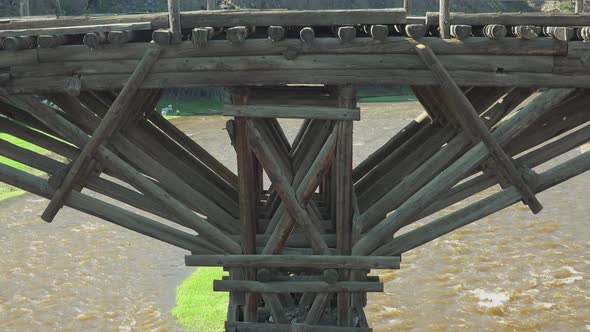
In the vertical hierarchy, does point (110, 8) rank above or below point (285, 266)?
above

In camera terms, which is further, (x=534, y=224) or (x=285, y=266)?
(x=534, y=224)

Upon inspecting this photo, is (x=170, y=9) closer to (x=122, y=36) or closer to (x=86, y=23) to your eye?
(x=122, y=36)

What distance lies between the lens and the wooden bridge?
6.54 metres

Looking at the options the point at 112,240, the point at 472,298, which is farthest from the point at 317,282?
the point at 112,240

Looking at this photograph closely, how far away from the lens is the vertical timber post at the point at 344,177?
6.70 metres

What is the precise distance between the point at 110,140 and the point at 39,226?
15566 millimetres

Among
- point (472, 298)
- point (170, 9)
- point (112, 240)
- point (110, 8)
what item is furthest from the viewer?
point (110, 8)

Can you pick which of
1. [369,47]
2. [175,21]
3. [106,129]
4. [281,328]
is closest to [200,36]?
[175,21]

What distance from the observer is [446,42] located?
21.4ft

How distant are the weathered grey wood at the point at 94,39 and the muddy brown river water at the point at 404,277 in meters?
8.74

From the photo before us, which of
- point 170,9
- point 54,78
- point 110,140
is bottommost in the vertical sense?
point 110,140

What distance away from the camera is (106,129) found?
6.77 m

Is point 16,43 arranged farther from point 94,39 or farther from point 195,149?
point 195,149

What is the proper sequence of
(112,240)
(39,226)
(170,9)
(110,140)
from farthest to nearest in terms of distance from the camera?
1. (39,226)
2. (112,240)
3. (110,140)
4. (170,9)
